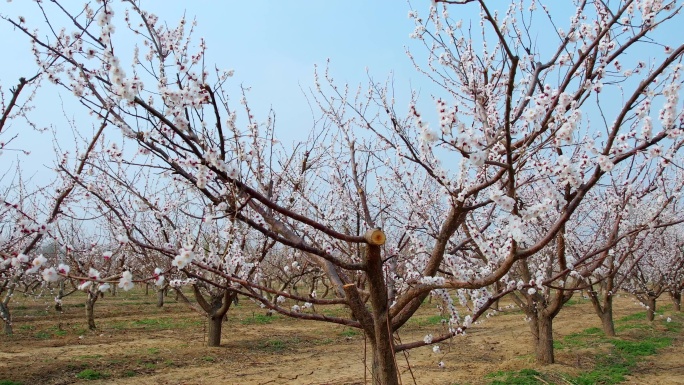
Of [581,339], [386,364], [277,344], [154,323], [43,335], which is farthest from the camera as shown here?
[154,323]

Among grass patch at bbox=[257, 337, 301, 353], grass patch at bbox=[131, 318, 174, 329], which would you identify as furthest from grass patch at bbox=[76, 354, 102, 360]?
grass patch at bbox=[131, 318, 174, 329]

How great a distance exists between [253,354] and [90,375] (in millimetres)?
2978

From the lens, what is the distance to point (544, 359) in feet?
25.5

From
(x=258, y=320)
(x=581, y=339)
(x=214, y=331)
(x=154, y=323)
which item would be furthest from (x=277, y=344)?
(x=581, y=339)

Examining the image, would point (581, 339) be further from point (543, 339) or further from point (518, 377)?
point (518, 377)

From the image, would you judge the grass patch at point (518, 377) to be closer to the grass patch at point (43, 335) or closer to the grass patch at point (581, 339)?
the grass patch at point (581, 339)

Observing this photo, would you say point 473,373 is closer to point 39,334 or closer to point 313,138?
point 313,138

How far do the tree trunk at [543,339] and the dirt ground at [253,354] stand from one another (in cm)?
16

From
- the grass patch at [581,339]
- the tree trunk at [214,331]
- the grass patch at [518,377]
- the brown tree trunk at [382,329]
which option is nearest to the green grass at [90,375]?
the tree trunk at [214,331]

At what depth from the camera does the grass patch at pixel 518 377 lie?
6457 millimetres

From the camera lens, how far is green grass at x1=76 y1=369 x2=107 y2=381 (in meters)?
7.33

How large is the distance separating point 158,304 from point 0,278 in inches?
385

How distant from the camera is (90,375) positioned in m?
7.41

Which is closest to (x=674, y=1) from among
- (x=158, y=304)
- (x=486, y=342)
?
(x=486, y=342)
